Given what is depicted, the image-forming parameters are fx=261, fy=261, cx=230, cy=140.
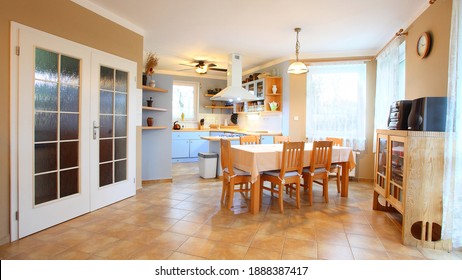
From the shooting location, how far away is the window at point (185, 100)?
7.56m

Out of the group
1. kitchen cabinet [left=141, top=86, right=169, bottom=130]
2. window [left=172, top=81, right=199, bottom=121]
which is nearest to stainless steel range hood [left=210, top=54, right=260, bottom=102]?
kitchen cabinet [left=141, top=86, right=169, bottom=130]

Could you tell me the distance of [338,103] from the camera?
4949mm

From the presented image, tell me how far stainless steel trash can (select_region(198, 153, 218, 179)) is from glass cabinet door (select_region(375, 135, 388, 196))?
276cm

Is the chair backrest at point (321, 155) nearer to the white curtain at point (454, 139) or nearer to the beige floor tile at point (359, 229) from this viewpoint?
the beige floor tile at point (359, 229)

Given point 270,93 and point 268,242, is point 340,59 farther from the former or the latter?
point 268,242

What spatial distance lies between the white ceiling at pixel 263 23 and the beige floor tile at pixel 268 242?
2.57 m

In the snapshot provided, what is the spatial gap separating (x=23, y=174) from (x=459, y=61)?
3.86 meters

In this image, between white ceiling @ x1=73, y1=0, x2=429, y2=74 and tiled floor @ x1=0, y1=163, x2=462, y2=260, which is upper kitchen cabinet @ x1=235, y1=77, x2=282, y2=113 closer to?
white ceiling @ x1=73, y1=0, x2=429, y2=74

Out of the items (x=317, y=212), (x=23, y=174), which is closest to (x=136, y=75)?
(x=23, y=174)

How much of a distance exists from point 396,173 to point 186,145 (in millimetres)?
5268

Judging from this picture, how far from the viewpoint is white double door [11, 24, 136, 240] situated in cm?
238

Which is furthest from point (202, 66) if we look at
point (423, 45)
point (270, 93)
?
point (423, 45)

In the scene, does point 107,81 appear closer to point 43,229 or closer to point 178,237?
point 43,229
